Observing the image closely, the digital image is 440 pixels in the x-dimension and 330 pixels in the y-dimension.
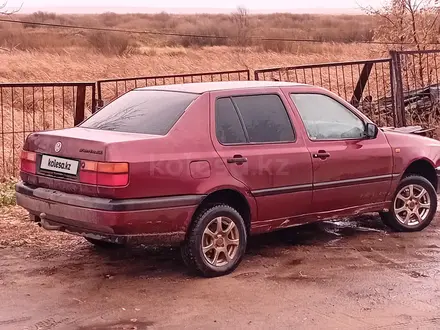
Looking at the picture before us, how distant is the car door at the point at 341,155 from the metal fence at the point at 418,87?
15.0ft

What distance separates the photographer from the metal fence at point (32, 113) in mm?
9648

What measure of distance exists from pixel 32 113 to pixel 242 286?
9849 mm

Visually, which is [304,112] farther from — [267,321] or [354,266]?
[267,321]

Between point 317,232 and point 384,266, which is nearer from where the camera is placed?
point 384,266

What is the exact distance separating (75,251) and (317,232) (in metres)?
2.34

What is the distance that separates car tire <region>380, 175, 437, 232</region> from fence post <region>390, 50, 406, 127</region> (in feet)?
13.4

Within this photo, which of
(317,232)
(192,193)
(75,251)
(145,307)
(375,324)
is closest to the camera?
(375,324)

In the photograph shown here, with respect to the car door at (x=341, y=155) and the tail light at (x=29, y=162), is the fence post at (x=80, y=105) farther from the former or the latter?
the car door at (x=341, y=155)


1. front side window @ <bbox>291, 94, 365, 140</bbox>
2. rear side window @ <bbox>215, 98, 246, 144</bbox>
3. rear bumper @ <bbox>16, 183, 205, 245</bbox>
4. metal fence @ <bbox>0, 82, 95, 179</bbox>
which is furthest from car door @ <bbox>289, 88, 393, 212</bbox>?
metal fence @ <bbox>0, 82, 95, 179</bbox>

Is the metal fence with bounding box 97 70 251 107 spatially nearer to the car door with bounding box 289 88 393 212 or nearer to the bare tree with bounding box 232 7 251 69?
the car door with bounding box 289 88 393 212

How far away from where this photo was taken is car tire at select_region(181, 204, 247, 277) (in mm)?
5742

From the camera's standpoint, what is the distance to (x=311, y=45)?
109 feet

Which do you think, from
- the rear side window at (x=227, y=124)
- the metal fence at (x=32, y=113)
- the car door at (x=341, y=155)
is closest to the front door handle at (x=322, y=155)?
the car door at (x=341, y=155)

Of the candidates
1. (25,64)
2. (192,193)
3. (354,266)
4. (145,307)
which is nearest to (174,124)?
(192,193)
